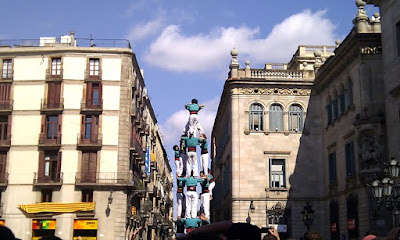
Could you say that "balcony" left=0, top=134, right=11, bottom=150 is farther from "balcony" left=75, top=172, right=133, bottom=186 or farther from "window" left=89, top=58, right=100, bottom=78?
"window" left=89, top=58, right=100, bottom=78

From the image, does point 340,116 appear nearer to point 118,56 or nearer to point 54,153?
point 118,56

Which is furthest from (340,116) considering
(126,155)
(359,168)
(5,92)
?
(5,92)

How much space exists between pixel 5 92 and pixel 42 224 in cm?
1074

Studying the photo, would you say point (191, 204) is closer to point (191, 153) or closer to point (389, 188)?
point (191, 153)

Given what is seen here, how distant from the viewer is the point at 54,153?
135 feet

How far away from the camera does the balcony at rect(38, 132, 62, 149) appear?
40500 millimetres

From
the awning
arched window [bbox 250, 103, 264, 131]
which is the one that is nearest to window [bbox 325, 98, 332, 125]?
arched window [bbox 250, 103, 264, 131]

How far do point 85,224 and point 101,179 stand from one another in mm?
3457

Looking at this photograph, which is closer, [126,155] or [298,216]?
[298,216]

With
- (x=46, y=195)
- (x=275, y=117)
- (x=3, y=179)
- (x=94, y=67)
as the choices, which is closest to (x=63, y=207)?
(x=46, y=195)

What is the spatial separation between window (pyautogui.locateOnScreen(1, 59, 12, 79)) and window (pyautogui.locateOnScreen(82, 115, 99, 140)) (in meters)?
7.20

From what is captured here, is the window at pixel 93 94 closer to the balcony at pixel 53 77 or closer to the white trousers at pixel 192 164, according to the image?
the balcony at pixel 53 77

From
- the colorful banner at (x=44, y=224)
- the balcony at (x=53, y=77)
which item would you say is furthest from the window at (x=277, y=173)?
the balcony at (x=53, y=77)

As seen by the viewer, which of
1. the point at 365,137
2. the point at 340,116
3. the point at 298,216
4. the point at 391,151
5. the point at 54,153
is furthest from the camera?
the point at 54,153
